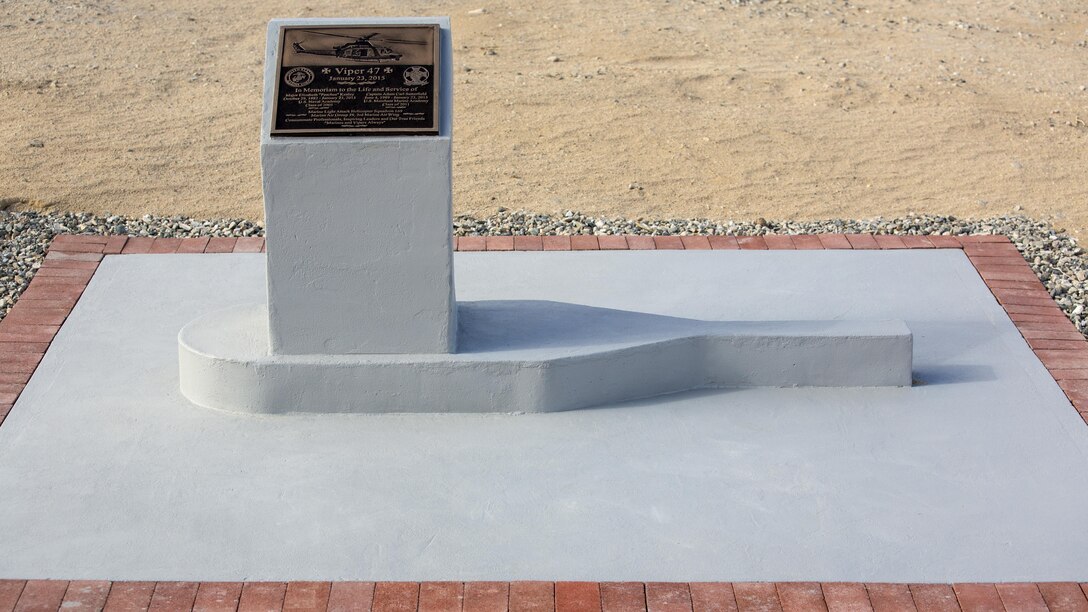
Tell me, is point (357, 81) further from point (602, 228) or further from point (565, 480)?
point (602, 228)

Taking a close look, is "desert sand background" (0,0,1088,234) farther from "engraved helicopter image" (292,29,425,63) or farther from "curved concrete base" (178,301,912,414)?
"engraved helicopter image" (292,29,425,63)

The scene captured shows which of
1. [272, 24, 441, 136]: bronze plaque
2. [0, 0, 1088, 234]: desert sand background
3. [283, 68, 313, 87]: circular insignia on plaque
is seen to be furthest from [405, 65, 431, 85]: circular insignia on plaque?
[0, 0, 1088, 234]: desert sand background

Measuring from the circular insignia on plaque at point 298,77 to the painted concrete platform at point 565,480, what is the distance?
1.41 m

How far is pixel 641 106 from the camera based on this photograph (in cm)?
1049

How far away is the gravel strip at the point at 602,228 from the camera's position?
7.36 meters

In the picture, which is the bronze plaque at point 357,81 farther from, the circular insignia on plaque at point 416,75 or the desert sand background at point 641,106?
the desert sand background at point 641,106

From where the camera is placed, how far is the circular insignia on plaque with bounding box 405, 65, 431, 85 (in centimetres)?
535

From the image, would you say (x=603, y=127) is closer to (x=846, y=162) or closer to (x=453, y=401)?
(x=846, y=162)

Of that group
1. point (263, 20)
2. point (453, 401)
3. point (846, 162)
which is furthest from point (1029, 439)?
point (263, 20)

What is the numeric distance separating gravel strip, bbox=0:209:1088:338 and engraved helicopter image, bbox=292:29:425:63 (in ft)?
7.45

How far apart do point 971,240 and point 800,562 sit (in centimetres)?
347

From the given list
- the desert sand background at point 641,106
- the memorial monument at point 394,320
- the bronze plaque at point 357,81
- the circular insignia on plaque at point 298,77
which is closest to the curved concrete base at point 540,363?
the memorial monument at point 394,320

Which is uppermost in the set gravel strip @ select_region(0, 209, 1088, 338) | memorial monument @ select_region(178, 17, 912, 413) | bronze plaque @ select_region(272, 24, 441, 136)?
bronze plaque @ select_region(272, 24, 441, 136)

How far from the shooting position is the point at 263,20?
1270 cm
